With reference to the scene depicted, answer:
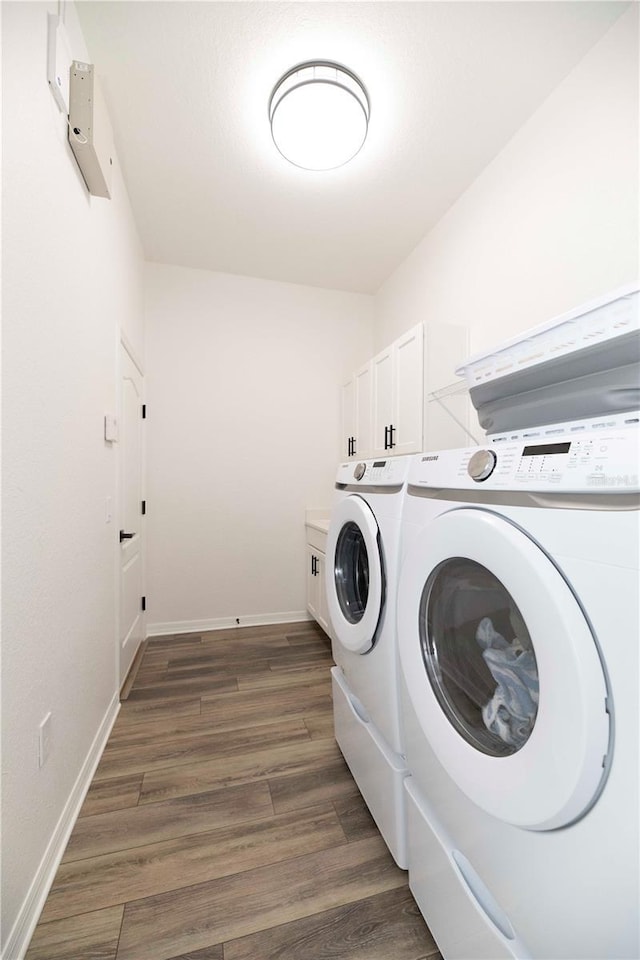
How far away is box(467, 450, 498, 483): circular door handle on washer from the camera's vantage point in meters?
0.75

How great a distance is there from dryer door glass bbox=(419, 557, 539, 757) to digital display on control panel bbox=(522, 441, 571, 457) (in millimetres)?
243

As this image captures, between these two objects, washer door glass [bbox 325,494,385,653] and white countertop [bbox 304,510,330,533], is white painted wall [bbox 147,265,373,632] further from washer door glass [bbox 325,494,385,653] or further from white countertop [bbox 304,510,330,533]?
washer door glass [bbox 325,494,385,653]

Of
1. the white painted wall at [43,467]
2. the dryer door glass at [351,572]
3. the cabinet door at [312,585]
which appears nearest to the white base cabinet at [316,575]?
the cabinet door at [312,585]

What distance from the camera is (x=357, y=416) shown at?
3.04m

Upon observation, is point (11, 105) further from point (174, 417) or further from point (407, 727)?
point (174, 417)

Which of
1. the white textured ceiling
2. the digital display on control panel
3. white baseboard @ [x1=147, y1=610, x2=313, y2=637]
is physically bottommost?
white baseboard @ [x1=147, y1=610, x2=313, y2=637]

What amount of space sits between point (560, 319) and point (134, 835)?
2015 millimetres

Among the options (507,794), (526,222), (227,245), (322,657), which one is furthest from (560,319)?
(227,245)

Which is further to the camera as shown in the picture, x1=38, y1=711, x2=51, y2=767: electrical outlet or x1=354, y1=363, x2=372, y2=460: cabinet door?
x1=354, y1=363, x2=372, y2=460: cabinet door

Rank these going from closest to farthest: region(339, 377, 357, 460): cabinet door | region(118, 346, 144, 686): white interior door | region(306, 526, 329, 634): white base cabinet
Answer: region(118, 346, 144, 686): white interior door < region(306, 526, 329, 634): white base cabinet < region(339, 377, 357, 460): cabinet door

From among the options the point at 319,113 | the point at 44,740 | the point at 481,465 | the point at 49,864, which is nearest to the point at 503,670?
the point at 481,465

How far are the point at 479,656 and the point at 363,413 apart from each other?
2.28 meters

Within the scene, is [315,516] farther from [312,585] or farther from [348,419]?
[348,419]

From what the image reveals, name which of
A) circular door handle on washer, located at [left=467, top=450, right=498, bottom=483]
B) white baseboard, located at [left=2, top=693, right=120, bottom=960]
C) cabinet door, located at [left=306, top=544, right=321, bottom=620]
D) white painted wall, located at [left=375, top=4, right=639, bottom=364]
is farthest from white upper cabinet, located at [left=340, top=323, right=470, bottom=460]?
white baseboard, located at [left=2, top=693, right=120, bottom=960]
